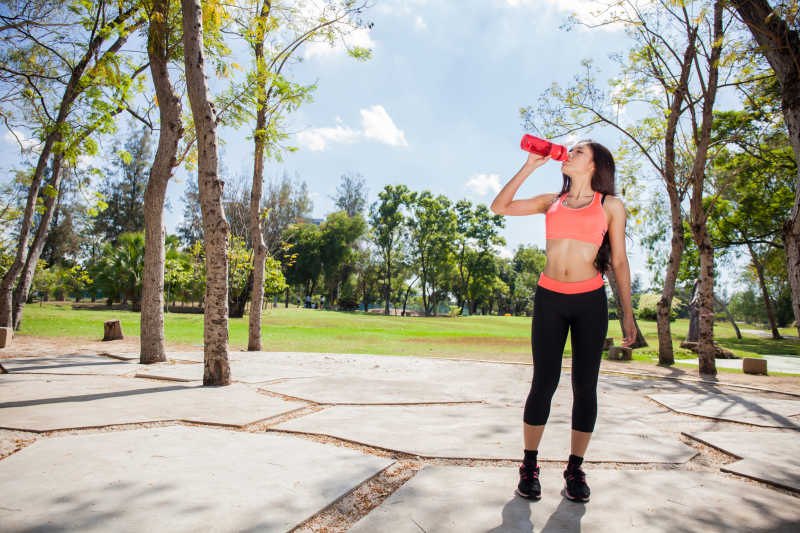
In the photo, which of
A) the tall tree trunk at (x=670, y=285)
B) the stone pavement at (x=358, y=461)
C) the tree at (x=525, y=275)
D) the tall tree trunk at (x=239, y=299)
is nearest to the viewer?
the stone pavement at (x=358, y=461)

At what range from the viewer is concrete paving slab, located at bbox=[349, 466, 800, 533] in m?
1.73

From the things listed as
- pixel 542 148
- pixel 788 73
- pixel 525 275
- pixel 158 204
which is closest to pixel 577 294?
pixel 542 148

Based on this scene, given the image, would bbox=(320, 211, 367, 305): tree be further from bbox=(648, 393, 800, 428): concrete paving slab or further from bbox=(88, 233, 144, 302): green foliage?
bbox=(648, 393, 800, 428): concrete paving slab

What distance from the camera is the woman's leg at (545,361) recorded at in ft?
7.46

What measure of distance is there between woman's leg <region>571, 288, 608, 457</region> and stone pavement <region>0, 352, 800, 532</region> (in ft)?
0.96

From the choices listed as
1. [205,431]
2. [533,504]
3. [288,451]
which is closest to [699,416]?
[533,504]

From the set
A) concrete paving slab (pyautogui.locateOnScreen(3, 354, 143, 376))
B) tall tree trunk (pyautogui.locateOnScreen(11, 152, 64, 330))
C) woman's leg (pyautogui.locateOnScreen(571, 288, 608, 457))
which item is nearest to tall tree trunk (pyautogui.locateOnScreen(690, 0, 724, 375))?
woman's leg (pyautogui.locateOnScreen(571, 288, 608, 457))

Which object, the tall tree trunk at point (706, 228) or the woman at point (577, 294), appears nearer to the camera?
the woman at point (577, 294)

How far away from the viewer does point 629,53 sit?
1094 cm

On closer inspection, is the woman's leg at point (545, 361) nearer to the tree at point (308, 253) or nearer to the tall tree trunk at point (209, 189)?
the tall tree trunk at point (209, 189)

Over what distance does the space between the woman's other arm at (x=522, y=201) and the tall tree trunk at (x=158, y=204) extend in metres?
5.89

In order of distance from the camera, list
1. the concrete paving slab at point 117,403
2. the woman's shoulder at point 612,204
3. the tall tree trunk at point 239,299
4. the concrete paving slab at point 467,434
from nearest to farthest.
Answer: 1. the woman's shoulder at point 612,204
2. the concrete paving slab at point 467,434
3. the concrete paving slab at point 117,403
4. the tall tree trunk at point 239,299

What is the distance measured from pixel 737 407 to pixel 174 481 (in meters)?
5.23

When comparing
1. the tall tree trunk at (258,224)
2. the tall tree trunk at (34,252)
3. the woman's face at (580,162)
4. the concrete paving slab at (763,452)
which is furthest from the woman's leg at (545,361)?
the tall tree trunk at (34,252)
